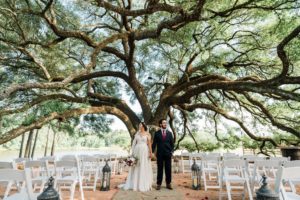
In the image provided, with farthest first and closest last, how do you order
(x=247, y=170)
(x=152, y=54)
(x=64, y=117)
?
1. (x=152, y=54)
2. (x=64, y=117)
3. (x=247, y=170)

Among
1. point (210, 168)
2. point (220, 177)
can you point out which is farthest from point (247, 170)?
point (210, 168)

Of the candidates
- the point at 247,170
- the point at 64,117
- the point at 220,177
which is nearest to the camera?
the point at 247,170

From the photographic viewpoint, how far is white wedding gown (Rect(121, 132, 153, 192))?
6.96 metres

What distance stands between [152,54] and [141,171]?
6584mm

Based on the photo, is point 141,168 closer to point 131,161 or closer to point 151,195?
point 131,161

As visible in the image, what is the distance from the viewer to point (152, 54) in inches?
490

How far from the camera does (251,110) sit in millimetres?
13562

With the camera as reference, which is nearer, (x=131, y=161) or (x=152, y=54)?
(x=131, y=161)

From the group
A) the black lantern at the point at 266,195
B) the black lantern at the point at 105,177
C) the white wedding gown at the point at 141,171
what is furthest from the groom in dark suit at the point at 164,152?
the black lantern at the point at 266,195

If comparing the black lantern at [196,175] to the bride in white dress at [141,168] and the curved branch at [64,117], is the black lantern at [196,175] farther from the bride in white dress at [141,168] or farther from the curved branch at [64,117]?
the curved branch at [64,117]

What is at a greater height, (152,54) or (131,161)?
(152,54)

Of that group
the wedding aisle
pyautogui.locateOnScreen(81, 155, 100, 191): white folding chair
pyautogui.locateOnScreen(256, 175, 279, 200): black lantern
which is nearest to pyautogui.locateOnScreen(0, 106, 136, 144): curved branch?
pyautogui.locateOnScreen(81, 155, 100, 191): white folding chair

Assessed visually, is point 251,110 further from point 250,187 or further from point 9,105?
point 9,105

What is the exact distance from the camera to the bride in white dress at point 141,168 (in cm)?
697
